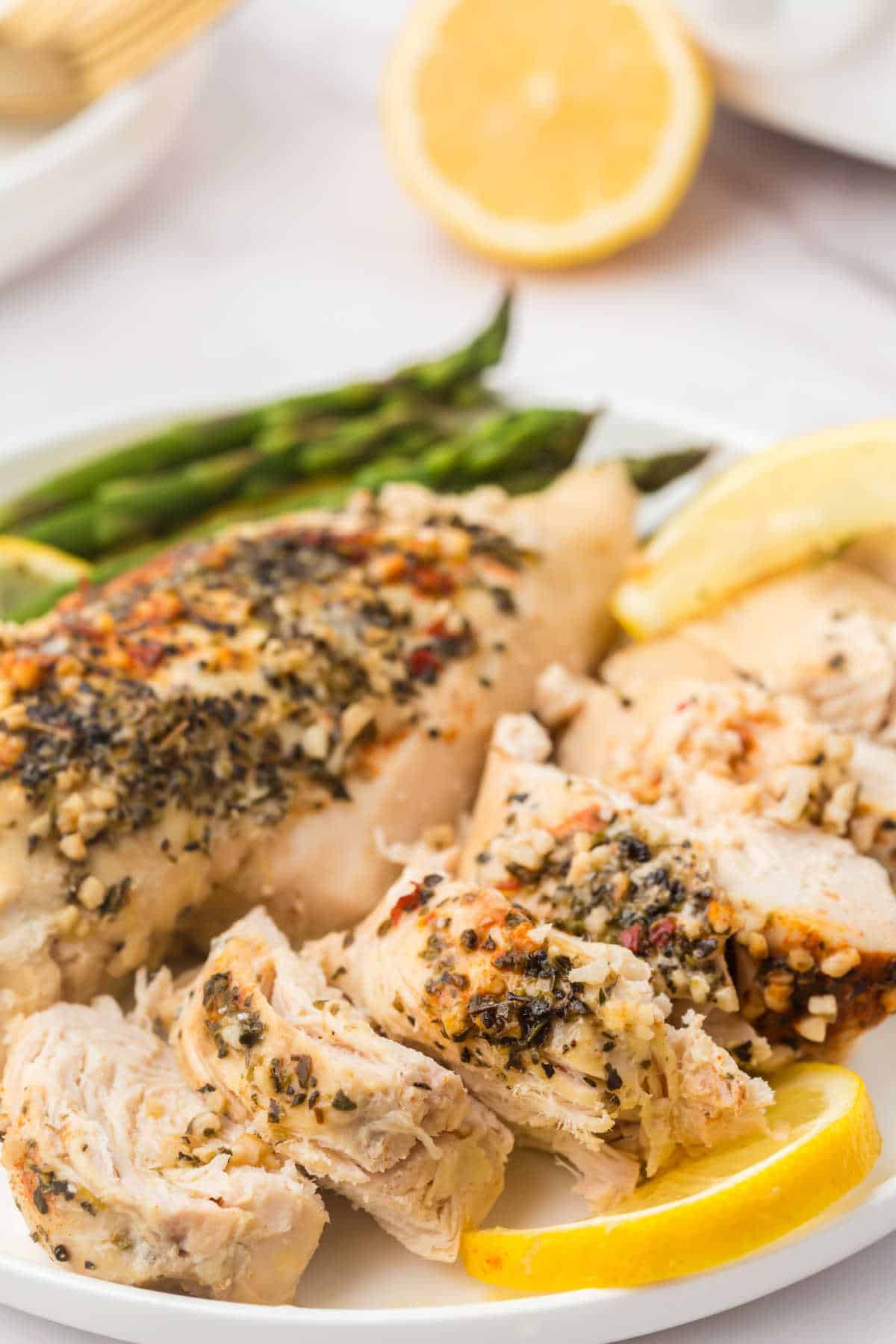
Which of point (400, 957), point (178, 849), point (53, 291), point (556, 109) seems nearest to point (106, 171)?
point (53, 291)

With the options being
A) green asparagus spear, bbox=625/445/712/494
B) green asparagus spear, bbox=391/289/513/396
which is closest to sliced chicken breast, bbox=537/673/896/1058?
green asparagus spear, bbox=625/445/712/494

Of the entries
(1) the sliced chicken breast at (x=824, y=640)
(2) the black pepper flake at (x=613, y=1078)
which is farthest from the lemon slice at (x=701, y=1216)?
(1) the sliced chicken breast at (x=824, y=640)

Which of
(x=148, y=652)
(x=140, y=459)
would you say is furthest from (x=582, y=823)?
(x=140, y=459)

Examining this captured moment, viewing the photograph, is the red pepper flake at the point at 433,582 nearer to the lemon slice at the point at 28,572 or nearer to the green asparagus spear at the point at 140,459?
the lemon slice at the point at 28,572

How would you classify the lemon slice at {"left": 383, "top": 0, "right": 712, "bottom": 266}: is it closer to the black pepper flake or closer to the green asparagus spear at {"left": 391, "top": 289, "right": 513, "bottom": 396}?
the green asparagus spear at {"left": 391, "top": 289, "right": 513, "bottom": 396}

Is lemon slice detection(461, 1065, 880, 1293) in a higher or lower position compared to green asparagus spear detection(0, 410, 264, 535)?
lower

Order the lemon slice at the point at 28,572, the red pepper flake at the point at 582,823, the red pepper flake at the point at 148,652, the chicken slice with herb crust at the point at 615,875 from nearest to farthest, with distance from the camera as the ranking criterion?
the chicken slice with herb crust at the point at 615,875, the red pepper flake at the point at 582,823, the red pepper flake at the point at 148,652, the lemon slice at the point at 28,572
